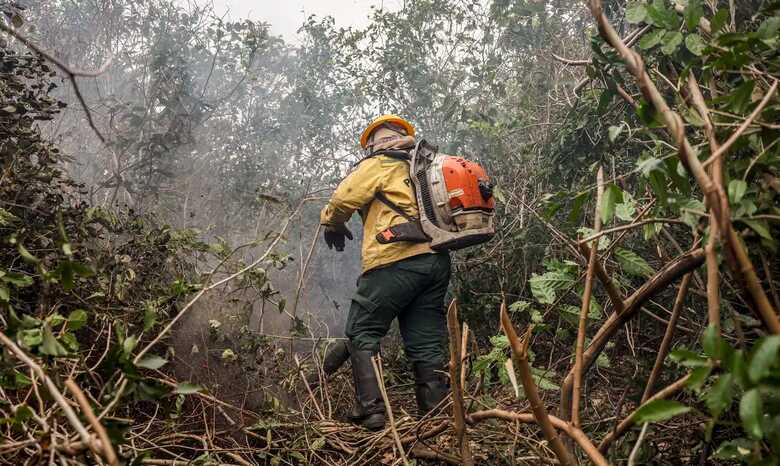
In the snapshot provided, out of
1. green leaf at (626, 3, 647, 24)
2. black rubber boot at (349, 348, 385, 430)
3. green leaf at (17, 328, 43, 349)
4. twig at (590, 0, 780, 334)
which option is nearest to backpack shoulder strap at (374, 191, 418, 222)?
black rubber boot at (349, 348, 385, 430)

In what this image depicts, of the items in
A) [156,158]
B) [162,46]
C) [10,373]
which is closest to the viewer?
[10,373]

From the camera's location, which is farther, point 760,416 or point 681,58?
point 681,58

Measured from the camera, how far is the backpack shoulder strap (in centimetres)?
361

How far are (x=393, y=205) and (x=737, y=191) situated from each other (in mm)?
2624

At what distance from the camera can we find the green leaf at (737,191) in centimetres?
110

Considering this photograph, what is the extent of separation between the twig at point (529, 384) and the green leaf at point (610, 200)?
29 centimetres

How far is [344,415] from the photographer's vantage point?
3672 millimetres

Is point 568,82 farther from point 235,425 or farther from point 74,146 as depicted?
point 74,146

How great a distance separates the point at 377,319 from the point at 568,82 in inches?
128

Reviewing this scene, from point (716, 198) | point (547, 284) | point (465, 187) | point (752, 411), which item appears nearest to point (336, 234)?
point (465, 187)

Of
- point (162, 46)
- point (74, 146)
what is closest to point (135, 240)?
point (162, 46)

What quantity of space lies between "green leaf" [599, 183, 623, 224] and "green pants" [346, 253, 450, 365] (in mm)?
2426

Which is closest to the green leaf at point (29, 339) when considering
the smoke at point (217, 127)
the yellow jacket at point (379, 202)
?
the yellow jacket at point (379, 202)

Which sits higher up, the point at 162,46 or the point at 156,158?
the point at 162,46
